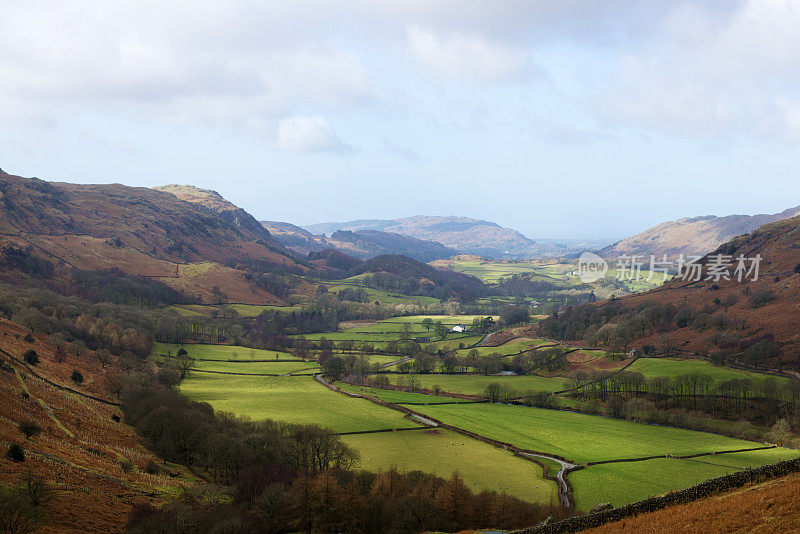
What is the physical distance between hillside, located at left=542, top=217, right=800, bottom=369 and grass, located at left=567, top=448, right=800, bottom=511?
54414 mm

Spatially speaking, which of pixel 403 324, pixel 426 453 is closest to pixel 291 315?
pixel 403 324

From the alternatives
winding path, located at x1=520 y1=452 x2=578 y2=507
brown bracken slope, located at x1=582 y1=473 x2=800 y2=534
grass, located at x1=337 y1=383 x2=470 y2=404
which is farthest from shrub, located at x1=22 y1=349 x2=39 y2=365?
brown bracken slope, located at x1=582 y1=473 x2=800 y2=534

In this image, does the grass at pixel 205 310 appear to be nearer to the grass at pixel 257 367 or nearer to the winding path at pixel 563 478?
the grass at pixel 257 367

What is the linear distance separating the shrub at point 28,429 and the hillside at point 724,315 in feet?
411

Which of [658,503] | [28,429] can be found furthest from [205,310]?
[658,503]

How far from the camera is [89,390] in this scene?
233ft

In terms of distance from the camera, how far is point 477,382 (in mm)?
114062

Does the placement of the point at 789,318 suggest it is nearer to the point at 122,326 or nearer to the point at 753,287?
the point at 753,287

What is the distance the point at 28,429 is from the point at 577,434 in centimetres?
6919

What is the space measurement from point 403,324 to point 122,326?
102834 mm

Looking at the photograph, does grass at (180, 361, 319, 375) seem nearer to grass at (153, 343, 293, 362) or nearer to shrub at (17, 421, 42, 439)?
grass at (153, 343, 293, 362)

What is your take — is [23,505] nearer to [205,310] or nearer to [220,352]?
[220,352]

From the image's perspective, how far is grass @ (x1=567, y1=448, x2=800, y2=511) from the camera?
2013 inches

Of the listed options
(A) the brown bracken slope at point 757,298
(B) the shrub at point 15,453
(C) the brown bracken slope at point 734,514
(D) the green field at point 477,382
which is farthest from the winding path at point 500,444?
(A) the brown bracken slope at point 757,298
